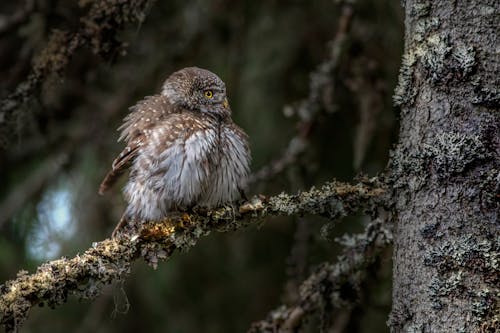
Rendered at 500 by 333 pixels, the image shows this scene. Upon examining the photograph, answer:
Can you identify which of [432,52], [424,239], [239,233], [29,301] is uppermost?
[239,233]

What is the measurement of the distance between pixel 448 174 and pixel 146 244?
997 millimetres

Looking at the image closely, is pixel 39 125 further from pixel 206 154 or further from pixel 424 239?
pixel 424 239

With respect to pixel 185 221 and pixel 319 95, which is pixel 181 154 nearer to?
pixel 185 221

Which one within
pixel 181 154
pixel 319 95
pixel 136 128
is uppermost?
pixel 319 95

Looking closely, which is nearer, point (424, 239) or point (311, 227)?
point (424, 239)

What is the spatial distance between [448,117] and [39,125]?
7.98 ft

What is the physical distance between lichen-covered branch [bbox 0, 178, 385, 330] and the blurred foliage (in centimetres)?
111

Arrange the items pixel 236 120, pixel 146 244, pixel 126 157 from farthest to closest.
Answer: pixel 236 120, pixel 126 157, pixel 146 244

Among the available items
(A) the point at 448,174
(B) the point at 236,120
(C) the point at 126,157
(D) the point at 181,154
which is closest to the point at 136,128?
(C) the point at 126,157

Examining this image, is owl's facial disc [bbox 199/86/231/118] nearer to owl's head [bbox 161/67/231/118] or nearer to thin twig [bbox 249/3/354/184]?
owl's head [bbox 161/67/231/118]

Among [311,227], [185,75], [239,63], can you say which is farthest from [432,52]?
[239,63]

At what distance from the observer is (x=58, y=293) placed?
212 centimetres

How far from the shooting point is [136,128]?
3537 mm

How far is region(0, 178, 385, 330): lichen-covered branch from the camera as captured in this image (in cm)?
206
